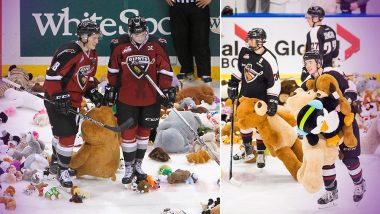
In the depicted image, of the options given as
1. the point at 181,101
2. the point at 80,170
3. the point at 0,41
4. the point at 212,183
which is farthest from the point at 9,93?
the point at 212,183

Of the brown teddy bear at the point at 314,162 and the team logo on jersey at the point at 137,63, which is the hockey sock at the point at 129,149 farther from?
the brown teddy bear at the point at 314,162

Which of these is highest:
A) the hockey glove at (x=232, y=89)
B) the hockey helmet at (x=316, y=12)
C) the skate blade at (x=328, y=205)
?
the hockey helmet at (x=316, y=12)

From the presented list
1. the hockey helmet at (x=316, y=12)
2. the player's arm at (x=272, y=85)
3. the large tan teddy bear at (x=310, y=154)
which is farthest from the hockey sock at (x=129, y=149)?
the hockey helmet at (x=316, y=12)

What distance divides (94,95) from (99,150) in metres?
0.32

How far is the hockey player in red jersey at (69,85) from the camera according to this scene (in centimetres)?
425

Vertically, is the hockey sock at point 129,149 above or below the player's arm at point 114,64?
below

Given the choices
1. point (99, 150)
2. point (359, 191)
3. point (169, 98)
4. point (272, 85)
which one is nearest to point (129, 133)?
point (99, 150)

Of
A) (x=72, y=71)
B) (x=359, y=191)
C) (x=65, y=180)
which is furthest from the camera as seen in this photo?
(x=359, y=191)

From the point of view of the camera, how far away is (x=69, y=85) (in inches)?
167

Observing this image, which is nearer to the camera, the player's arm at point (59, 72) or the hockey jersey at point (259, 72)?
the player's arm at point (59, 72)

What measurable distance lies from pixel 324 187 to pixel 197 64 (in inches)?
40.0

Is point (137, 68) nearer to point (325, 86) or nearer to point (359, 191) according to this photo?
point (325, 86)

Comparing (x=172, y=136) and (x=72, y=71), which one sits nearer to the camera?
(x=72, y=71)

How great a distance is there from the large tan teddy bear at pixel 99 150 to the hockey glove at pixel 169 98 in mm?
299
